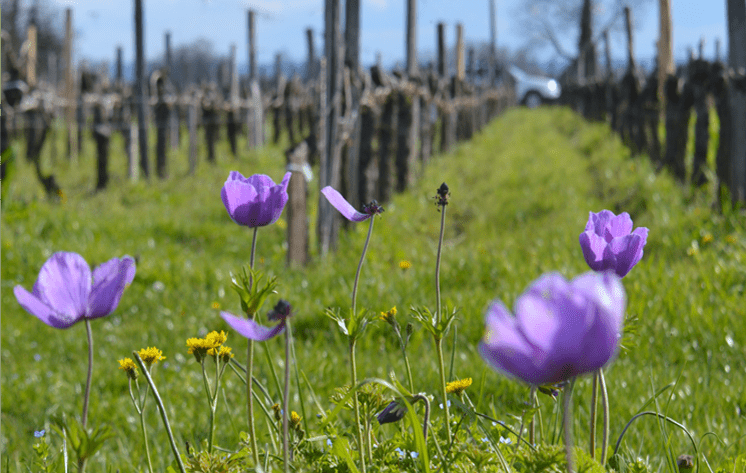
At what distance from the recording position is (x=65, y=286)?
0.94 m

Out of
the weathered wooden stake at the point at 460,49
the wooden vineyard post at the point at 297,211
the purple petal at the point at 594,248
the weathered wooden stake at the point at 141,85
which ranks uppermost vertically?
the weathered wooden stake at the point at 460,49

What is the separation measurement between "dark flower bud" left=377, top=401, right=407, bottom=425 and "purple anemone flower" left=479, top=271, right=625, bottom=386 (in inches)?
19.6

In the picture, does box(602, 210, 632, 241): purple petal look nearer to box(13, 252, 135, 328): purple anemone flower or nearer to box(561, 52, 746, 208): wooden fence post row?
box(13, 252, 135, 328): purple anemone flower

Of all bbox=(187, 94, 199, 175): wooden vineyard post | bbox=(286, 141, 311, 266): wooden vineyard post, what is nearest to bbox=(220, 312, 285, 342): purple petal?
bbox=(286, 141, 311, 266): wooden vineyard post

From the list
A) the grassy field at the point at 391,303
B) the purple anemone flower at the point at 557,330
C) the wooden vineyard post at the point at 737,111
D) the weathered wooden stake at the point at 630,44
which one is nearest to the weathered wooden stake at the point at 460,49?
the weathered wooden stake at the point at 630,44

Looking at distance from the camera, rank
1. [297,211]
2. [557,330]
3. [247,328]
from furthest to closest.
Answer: [297,211], [247,328], [557,330]

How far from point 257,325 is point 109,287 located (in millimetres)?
264

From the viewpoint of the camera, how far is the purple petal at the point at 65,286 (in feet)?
3.02

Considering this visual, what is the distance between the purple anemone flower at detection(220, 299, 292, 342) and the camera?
28.2 inches

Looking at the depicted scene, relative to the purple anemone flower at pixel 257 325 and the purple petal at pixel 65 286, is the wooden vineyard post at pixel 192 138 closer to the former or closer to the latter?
the purple petal at pixel 65 286

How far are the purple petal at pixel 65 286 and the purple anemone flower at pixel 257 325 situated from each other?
0.91 ft

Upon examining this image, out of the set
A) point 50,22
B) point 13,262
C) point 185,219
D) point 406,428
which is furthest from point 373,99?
point 50,22

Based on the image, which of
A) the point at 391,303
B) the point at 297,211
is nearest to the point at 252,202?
the point at 391,303

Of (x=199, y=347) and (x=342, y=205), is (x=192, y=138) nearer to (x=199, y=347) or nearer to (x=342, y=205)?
(x=199, y=347)
